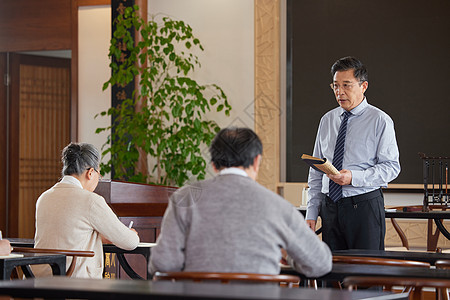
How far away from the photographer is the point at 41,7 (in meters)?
8.57

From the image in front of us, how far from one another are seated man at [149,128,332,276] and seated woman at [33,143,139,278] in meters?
1.19

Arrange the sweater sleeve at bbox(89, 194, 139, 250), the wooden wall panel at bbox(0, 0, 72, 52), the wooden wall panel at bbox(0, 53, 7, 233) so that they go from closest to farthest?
the sweater sleeve at bbox(89, 194, 139, 250)
the wooden wall panel at bbox(0, 0, 72, 52)
the wooden wall panel at bbox(0, 53, 7, 233)

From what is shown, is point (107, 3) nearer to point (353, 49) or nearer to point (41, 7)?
point (41, 7)

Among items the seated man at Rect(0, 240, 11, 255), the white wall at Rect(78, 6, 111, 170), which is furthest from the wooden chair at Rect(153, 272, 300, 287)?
the white wall at Rect(78, 6, 111, 170)

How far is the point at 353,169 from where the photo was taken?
3.78m

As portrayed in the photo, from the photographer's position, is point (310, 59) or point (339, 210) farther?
point (310, 59)

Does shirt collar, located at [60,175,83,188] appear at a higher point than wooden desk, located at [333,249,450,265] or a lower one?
higher

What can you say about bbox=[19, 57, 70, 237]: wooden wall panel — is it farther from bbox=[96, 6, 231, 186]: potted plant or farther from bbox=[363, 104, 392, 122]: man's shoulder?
bbox=[363, 104, 392, 122]: man's shoulder

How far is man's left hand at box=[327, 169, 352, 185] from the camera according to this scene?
11.8 ft

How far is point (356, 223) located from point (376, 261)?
33.8 inches

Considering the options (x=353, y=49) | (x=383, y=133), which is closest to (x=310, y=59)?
(x=353, y=49)

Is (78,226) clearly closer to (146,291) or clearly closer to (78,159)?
(78,159)

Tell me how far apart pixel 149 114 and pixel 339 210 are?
11.7 ft

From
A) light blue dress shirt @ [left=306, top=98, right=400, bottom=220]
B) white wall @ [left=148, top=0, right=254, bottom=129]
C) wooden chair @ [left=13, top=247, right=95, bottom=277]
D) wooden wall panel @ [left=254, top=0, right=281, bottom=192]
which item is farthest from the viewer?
white wall @ [left=148, top=0, right=254, bottom=129]
